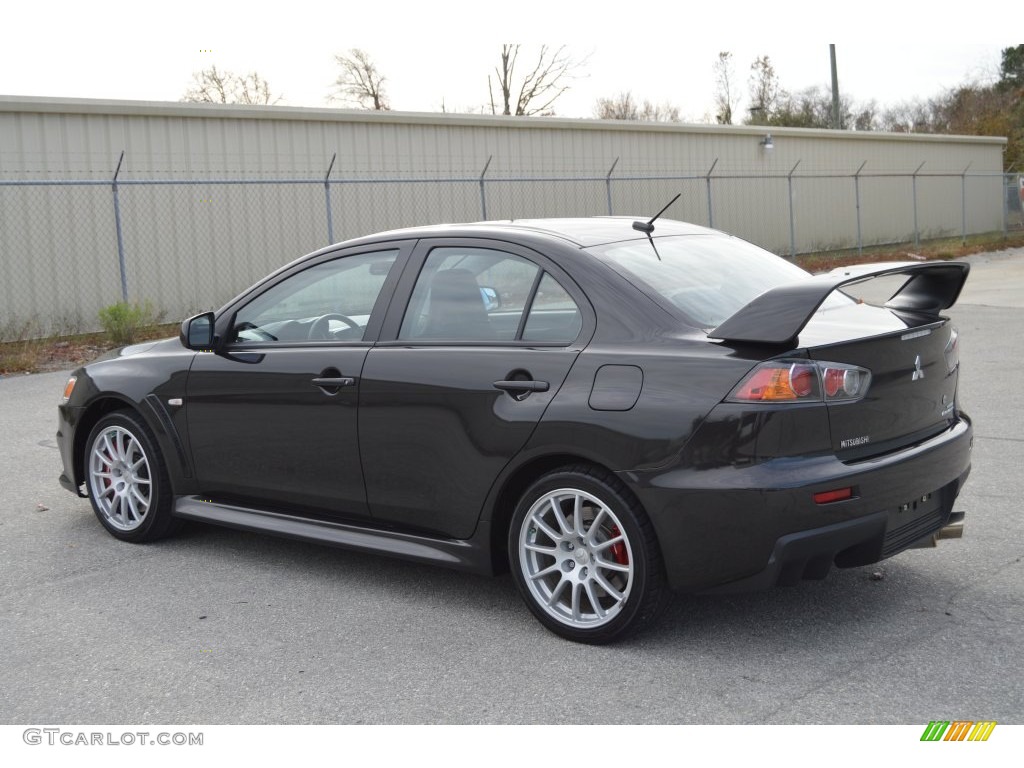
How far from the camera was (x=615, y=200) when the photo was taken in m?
24.4

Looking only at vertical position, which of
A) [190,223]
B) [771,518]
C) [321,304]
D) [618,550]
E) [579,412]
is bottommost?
[618,550]

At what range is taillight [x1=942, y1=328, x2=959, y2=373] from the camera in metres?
4.41

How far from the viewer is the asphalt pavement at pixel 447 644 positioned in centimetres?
361

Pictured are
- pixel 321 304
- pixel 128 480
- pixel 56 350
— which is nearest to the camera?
pixel 321 304

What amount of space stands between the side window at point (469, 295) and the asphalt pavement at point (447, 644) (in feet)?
3.67

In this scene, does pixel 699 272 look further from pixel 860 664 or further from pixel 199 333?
pixel 199 333

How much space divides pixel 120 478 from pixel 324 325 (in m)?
1.55

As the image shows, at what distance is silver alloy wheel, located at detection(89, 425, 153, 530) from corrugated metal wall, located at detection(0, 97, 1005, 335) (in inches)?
408

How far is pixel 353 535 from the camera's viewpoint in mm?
4809

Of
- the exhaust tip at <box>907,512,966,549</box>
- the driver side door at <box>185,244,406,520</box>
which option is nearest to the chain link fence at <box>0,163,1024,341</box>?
the driver side door at <box>185,244,406,520</box>

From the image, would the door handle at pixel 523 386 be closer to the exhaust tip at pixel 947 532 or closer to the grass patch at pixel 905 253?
the exhaust tip at pixel 947 532

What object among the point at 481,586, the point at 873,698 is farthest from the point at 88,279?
the point at 873,698

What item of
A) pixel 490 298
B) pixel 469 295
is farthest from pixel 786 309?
pixel 469 295
